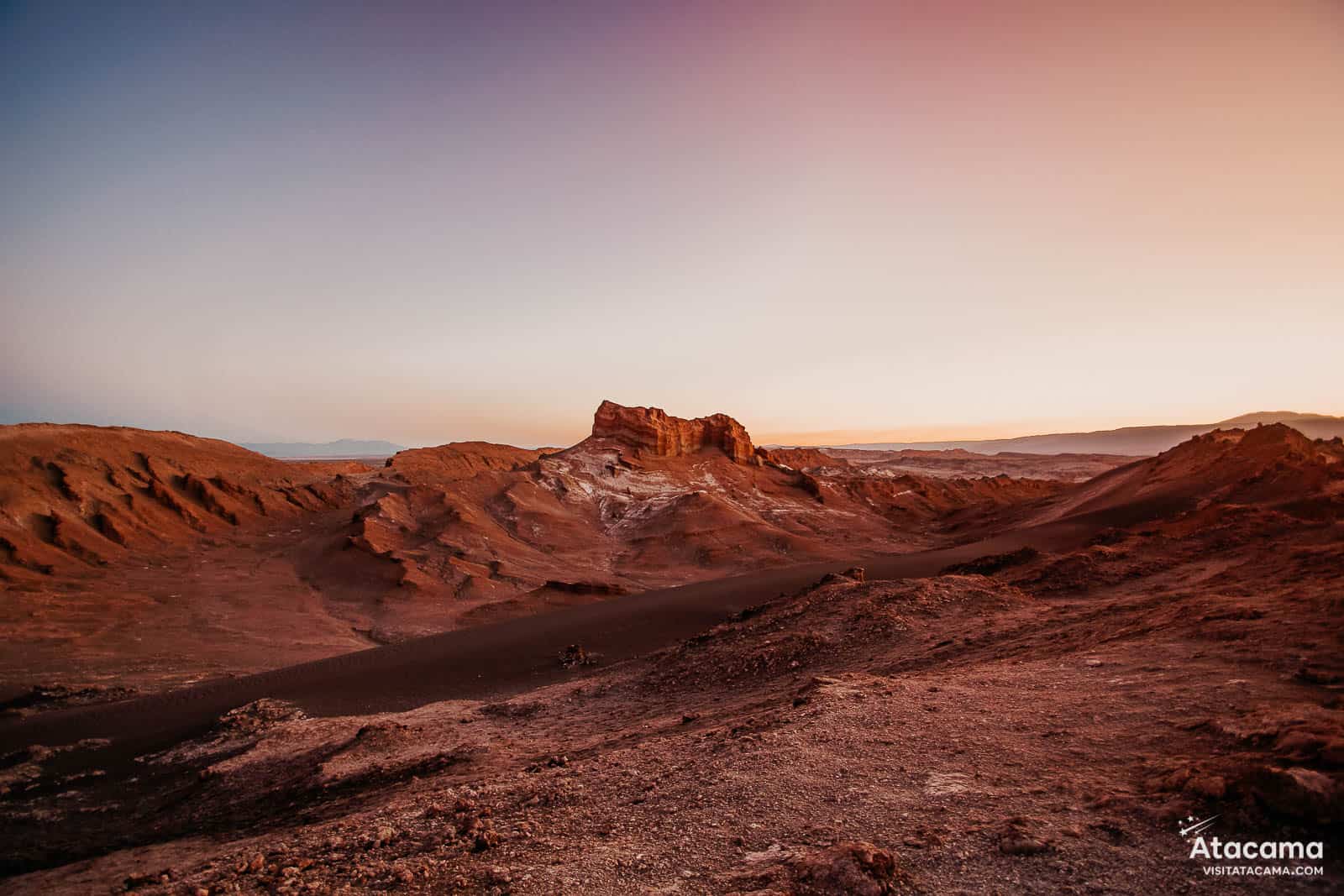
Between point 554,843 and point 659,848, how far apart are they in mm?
960

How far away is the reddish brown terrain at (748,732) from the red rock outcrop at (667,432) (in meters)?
24.9

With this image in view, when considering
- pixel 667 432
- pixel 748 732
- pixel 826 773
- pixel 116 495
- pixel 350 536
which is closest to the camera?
pixel 826 773

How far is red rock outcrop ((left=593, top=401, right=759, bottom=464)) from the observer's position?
5297cm

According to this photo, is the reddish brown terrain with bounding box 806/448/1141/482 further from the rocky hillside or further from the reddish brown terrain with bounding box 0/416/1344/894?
the reddish brown terrain with bounding box 0/416/1344/894

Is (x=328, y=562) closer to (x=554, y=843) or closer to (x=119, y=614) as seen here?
(x=119, y=614)

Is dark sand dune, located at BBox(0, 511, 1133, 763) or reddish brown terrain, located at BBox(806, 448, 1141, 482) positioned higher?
reddish brown terrain, located at BBox(806, 448, 1141, 482)

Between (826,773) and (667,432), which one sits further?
(667,432)

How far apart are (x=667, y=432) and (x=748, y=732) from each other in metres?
46.8

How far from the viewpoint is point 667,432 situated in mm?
54156

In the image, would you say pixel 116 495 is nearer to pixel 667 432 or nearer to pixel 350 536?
pixel 350 536

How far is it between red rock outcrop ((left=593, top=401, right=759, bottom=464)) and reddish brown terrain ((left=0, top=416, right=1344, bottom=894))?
81.8 ft

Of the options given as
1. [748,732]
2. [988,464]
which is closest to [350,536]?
[748,732]

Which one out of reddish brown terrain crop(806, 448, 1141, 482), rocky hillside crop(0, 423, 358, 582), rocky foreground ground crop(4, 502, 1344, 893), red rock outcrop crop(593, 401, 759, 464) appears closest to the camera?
rocky foreground ground crop(4, 502, 1344, 893)

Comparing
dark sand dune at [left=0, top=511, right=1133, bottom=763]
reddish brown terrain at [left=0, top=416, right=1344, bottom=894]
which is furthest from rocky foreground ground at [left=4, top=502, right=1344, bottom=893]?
dark sand dune at [left=0, top=511, right=1133, bottom=763]
